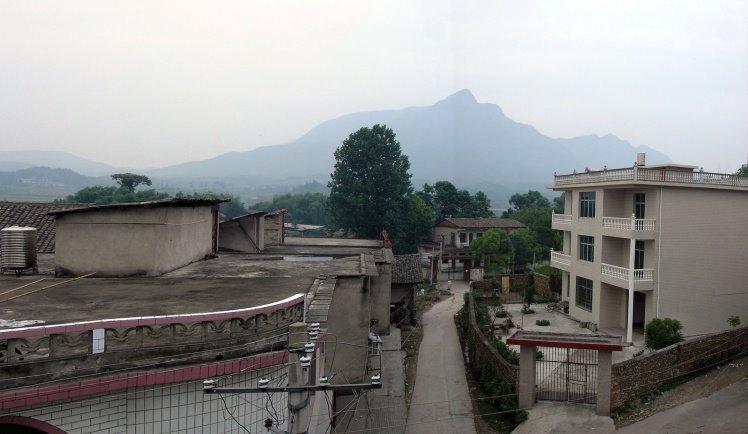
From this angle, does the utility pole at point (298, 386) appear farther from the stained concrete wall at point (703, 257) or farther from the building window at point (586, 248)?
the building window at point (586, 248)

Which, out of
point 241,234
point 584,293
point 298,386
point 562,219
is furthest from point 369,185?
point 298,386

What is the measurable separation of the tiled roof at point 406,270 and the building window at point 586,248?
7233 millimetres

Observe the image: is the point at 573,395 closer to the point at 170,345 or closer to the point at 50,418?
the point at 170,345

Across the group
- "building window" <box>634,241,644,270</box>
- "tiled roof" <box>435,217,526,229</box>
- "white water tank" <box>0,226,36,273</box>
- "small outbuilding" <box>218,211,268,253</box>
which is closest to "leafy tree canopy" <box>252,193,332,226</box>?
"tiled roof" <box>435,217,526,229</box>

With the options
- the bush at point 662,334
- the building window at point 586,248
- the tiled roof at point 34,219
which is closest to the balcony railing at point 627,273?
the building window at point 586,248

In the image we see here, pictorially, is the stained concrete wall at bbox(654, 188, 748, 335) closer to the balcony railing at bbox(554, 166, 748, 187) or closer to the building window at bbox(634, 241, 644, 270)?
the balcony railing at bbox(554, 166, 748, 187)

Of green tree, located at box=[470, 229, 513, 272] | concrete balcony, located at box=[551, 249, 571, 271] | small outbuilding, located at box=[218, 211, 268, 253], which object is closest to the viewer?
small outbuilding, located at box=[218, 211, 268, 253]

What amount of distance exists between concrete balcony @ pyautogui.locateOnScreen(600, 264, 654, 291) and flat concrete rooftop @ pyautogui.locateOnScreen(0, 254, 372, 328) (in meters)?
10.4

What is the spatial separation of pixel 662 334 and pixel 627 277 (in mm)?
3097

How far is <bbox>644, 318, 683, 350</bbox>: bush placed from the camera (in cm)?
1521

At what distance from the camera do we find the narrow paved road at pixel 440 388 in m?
13.1

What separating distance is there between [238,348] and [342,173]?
38.2 metres

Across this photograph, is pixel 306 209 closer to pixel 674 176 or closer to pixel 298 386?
pixel 674 176

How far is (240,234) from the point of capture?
754 inches
